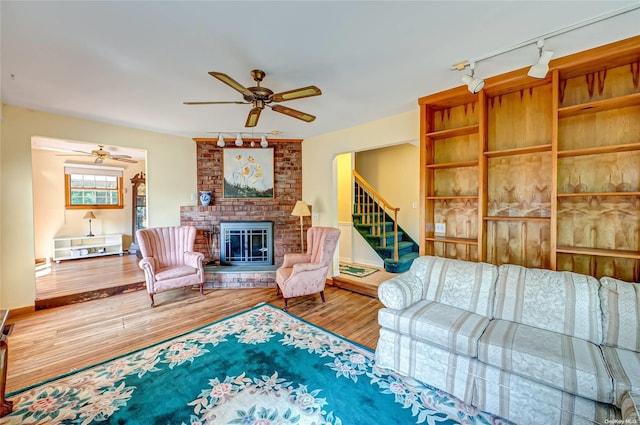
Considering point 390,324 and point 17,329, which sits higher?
point 390,324

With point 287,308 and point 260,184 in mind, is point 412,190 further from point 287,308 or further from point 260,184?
point 287,308

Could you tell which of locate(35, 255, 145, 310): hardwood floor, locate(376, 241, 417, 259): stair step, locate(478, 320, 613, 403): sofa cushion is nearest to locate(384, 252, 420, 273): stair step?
locate(376, 241, 417, 259): stair step

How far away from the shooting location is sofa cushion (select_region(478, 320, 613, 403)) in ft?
4.45

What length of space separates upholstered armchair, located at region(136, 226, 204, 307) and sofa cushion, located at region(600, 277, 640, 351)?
4352 millimetres

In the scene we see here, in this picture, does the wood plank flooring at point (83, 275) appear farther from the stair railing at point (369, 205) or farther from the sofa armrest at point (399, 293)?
the stair railing at point (369, 205)

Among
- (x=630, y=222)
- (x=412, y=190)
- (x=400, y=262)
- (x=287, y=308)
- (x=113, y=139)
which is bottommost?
(x=287, y=308)

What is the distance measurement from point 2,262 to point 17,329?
2.98 ft

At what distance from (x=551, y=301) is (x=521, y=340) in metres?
0.47

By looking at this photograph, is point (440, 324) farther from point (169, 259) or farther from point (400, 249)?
point (169, 259)

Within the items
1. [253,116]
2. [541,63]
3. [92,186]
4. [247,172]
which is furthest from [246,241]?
[92,186]

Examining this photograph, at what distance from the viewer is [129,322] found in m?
3.00

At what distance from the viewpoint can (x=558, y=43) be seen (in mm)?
1984

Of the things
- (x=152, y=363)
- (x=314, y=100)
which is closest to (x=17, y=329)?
(x=152, y=363)

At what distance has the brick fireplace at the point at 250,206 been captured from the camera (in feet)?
15.3
